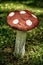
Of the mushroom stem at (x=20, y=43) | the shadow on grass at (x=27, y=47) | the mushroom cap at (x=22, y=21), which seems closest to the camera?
the mushroom cap at (x=22, y=21)

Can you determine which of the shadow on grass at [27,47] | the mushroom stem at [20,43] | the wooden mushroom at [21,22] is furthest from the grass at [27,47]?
the wooden mushroom at [21,22]

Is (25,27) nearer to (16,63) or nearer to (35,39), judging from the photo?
(16,63)

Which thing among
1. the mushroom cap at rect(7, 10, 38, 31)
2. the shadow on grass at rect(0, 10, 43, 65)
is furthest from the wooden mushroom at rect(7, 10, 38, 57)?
the shadow on grass at rect(0, 10, 43, 65)

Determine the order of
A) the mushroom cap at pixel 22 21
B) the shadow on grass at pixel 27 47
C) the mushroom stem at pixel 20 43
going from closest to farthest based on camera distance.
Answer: the mushroom cap at pixel 22 21 < the mushroom stem at pixel 20 43 < the shadow on grass at pixel 27 47

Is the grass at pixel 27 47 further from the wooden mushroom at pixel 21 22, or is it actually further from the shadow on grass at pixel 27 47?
the wooden mushroom at pixel 21 22

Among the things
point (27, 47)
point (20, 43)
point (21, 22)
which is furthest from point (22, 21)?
point (27, 47)

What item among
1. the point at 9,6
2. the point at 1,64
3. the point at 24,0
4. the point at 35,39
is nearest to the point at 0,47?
the point at 1,64

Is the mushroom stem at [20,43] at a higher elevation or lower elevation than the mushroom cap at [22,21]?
lower

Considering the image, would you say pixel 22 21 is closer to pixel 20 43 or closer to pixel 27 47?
pixel 20 43

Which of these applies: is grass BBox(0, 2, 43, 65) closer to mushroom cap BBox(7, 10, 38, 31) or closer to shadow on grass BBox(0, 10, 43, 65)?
shadow on grass BBox(0, 10, 43, 65)
